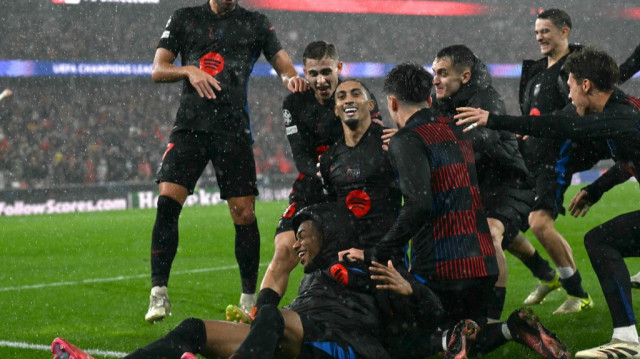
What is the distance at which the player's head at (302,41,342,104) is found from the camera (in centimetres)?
537

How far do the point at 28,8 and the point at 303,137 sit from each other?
23.1m

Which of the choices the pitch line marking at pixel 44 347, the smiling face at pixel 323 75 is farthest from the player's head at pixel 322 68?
the pitch line marking at pixel 44 347

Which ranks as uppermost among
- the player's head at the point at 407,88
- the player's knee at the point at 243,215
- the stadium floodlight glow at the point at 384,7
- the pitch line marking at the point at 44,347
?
the stadium floodlight glow at the point at 384,7

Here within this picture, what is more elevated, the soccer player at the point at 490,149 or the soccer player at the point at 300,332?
the soccer player at the point at 490,149

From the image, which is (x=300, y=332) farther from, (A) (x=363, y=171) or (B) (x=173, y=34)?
(B) (x=173, y=34)

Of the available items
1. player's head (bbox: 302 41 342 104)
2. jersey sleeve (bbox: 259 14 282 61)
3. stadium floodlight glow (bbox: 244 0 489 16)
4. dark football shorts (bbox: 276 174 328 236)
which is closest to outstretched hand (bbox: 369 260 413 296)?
dark football shorts (bbox: 276 174 328 236)

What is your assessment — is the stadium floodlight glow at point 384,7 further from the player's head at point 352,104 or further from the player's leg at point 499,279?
the player's head at point 352,104

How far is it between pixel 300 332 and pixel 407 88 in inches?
53.0

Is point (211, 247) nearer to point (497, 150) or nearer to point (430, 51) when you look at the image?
point (497, 150)

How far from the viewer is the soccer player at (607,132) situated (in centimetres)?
427

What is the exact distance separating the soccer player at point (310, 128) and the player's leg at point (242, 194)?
464mm

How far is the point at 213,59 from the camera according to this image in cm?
593

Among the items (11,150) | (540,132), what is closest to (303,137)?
(540,132)

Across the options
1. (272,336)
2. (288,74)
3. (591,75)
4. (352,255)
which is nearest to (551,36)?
(288,74)
